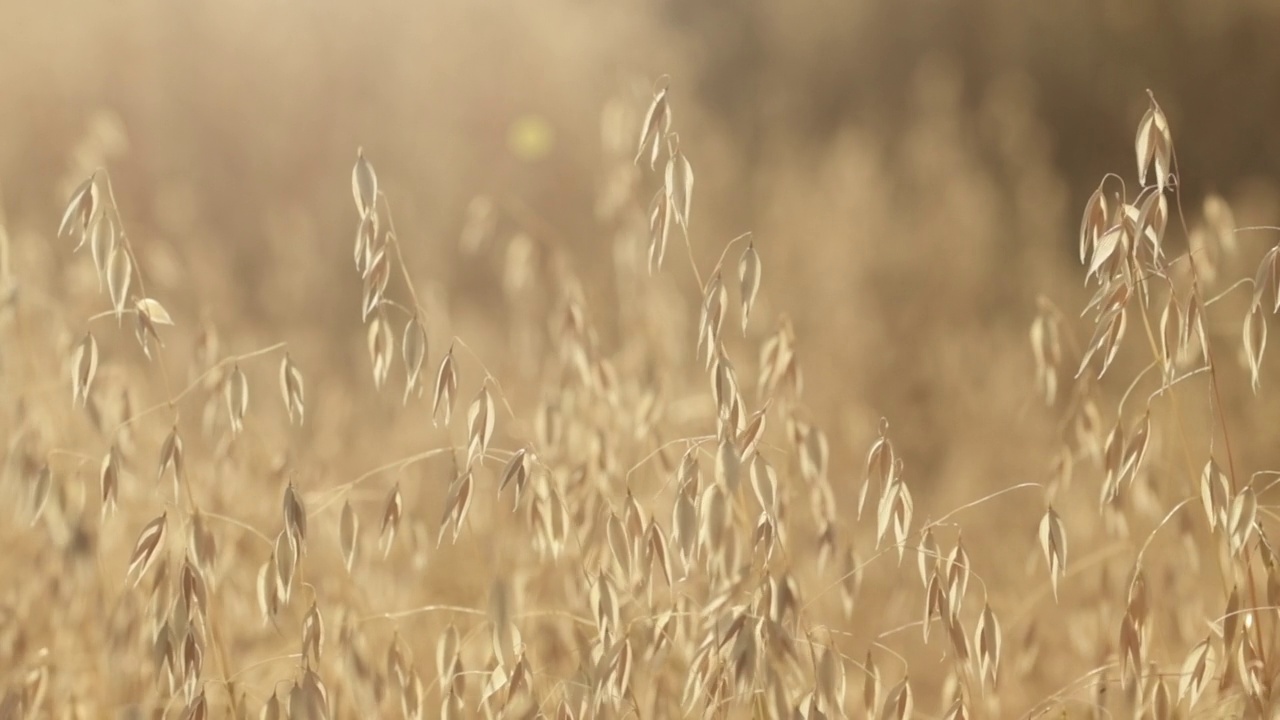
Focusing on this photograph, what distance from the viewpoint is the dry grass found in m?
0.74

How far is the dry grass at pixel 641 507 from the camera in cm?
74

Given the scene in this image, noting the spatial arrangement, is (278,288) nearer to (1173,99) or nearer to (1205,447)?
(1205,447)

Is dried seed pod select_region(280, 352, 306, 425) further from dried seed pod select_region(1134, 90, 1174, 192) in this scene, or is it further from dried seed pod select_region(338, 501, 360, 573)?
dried seed pod select_region(1134, 90, 1174, 192)

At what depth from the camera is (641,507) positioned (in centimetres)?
79

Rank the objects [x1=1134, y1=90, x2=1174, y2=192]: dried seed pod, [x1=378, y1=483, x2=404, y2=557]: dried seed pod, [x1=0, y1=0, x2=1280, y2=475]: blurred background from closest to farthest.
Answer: [x1=1134, y1=90, x2=1174, y2=192]: dried seed pod, [x1=378, y1=483, x2=404, y2=557]: dried seed pod, [x1=0, y1=0, x2=1280, y2=475]: blurred background

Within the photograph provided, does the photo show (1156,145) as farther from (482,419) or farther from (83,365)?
(83,365)

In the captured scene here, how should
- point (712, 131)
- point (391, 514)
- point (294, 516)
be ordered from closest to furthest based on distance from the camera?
1. point (294, 516)
2. point (391, 514)
3. point (712, 131)

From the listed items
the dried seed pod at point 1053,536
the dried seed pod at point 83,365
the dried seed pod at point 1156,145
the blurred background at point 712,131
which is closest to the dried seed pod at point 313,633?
the dried seed pod at point 83,365

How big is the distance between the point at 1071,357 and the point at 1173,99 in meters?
1.01

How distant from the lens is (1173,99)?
120 inches

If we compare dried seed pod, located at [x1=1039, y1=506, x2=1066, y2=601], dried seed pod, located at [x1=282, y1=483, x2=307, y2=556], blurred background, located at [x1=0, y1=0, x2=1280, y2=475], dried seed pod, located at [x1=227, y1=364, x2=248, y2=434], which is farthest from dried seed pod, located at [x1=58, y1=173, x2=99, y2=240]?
blurred background, located at [x1=0, y1=0, x2=1280, y2=475]

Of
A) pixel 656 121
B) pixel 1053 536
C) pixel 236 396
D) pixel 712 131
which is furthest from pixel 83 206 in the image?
pixel 712 131

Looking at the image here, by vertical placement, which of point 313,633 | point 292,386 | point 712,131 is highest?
point 712,131

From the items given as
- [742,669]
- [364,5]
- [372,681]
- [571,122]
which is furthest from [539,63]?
[742,669]
